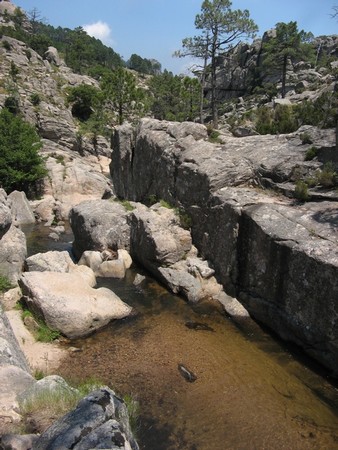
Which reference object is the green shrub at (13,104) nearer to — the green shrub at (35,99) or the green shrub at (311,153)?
the green shrub at (35,99)

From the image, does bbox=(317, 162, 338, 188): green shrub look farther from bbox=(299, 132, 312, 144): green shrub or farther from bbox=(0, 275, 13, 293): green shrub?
bbox=(0, 275, 13, 293): green shrub

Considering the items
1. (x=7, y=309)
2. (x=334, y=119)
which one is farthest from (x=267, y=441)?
(x=334, y=119)

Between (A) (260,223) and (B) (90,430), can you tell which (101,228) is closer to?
(A) (260,223)

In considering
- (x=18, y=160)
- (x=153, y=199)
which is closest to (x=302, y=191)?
(x=153, y=199)

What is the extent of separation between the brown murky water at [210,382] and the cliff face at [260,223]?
1377 mm

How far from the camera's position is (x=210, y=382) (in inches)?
478

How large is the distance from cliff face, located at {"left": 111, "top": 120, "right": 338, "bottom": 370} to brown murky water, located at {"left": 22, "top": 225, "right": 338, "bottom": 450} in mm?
1377

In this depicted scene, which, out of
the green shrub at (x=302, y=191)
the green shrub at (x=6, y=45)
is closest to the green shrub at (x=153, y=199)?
the green shrub at (x=302, y=191)

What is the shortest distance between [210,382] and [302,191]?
9394mm

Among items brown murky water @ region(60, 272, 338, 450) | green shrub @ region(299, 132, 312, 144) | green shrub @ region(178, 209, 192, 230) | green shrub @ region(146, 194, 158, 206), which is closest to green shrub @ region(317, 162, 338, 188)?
green shrub @ region(299, 132, 312, 144)

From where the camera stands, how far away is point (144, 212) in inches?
874

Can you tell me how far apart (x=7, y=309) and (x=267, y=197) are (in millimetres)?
12611

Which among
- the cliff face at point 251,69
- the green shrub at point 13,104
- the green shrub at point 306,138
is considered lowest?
the green shrub at point 306,138

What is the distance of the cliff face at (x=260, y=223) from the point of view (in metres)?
13.4
